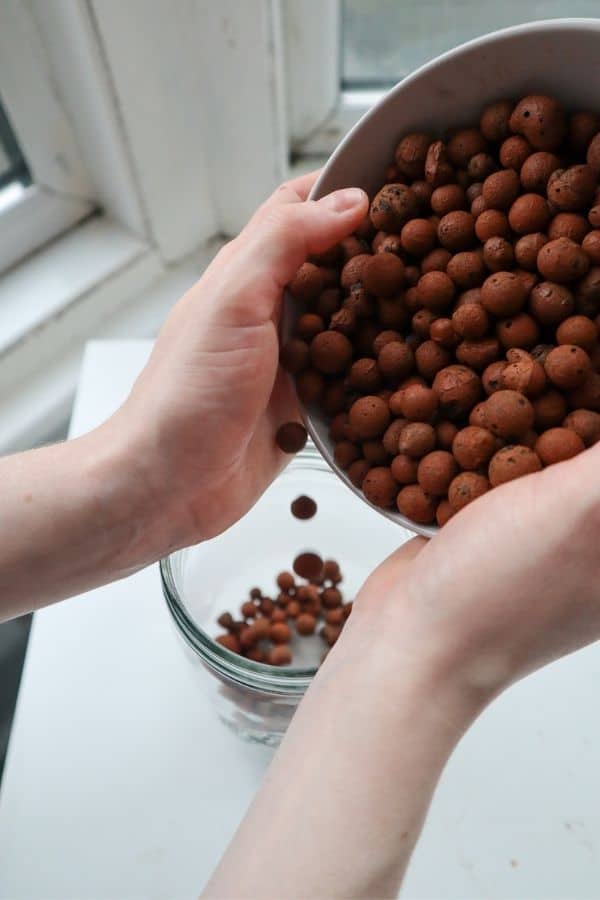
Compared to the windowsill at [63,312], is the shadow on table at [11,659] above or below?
below

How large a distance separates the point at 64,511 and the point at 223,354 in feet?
0.67

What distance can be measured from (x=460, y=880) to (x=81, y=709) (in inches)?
16.7

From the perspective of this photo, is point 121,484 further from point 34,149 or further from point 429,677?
point 34,149

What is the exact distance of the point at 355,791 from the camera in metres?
0.57

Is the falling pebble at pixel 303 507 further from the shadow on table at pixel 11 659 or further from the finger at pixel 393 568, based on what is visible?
the shadow on table at pixel 11 659

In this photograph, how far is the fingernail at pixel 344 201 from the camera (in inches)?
26.7

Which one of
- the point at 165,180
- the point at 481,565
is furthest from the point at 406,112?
the point at 165,180

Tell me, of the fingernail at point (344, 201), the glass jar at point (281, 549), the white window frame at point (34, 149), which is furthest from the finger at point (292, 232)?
the white window frame at point (34, 149)

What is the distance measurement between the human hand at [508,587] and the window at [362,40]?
799 mm

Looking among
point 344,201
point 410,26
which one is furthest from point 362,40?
point 344,201

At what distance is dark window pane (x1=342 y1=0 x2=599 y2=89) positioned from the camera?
1135mm

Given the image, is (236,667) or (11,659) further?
(11,659)

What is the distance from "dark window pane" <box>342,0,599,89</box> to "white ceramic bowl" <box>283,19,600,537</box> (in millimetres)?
537

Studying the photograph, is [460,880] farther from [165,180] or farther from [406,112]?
[165,180]
